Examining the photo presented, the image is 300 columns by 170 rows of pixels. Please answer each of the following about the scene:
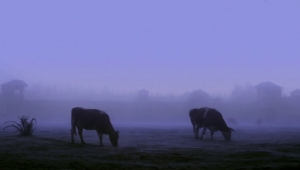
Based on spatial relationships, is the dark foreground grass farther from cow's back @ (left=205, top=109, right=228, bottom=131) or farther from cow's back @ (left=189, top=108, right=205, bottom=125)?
cow's back @ (left=189, top=108, right=205, bottom=125)

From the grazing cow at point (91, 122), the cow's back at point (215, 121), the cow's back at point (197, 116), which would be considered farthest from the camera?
the cow's back at point (197, 116)

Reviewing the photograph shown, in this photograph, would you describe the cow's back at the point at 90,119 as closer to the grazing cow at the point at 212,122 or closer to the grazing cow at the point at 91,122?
the grazing cow at the point at 91,122

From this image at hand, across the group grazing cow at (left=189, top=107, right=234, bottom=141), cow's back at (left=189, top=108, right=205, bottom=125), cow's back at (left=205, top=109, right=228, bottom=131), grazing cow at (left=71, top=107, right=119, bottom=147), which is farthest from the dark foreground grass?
cow's back at (left=189, top=108, right=205, bottom=125)

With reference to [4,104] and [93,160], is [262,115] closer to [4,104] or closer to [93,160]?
[4,104]

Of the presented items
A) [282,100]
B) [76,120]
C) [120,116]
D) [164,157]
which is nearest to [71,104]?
[120,116]

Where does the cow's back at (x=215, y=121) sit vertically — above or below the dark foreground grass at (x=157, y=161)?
above

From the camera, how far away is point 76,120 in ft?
51.5

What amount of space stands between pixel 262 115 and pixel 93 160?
182ft

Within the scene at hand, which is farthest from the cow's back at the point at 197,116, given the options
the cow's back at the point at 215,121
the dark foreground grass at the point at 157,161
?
the dark foreground grass at the point at 157,161

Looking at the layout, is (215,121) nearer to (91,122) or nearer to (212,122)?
(212,122)

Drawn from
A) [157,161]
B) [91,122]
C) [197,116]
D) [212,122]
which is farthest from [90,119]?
[197,116]

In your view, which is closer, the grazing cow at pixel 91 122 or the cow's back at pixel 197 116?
the grazing cow at pixel 91 122

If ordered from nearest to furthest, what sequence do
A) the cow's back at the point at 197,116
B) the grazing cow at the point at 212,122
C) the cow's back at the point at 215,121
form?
1. the grazing cow at the point at 212,122
2. the cow's back at the point at 215,121
3. the cow's back at the point at 197,116

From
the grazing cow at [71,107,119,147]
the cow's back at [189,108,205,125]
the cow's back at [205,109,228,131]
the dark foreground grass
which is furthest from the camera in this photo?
the cow's back at [189,108,205,125]
